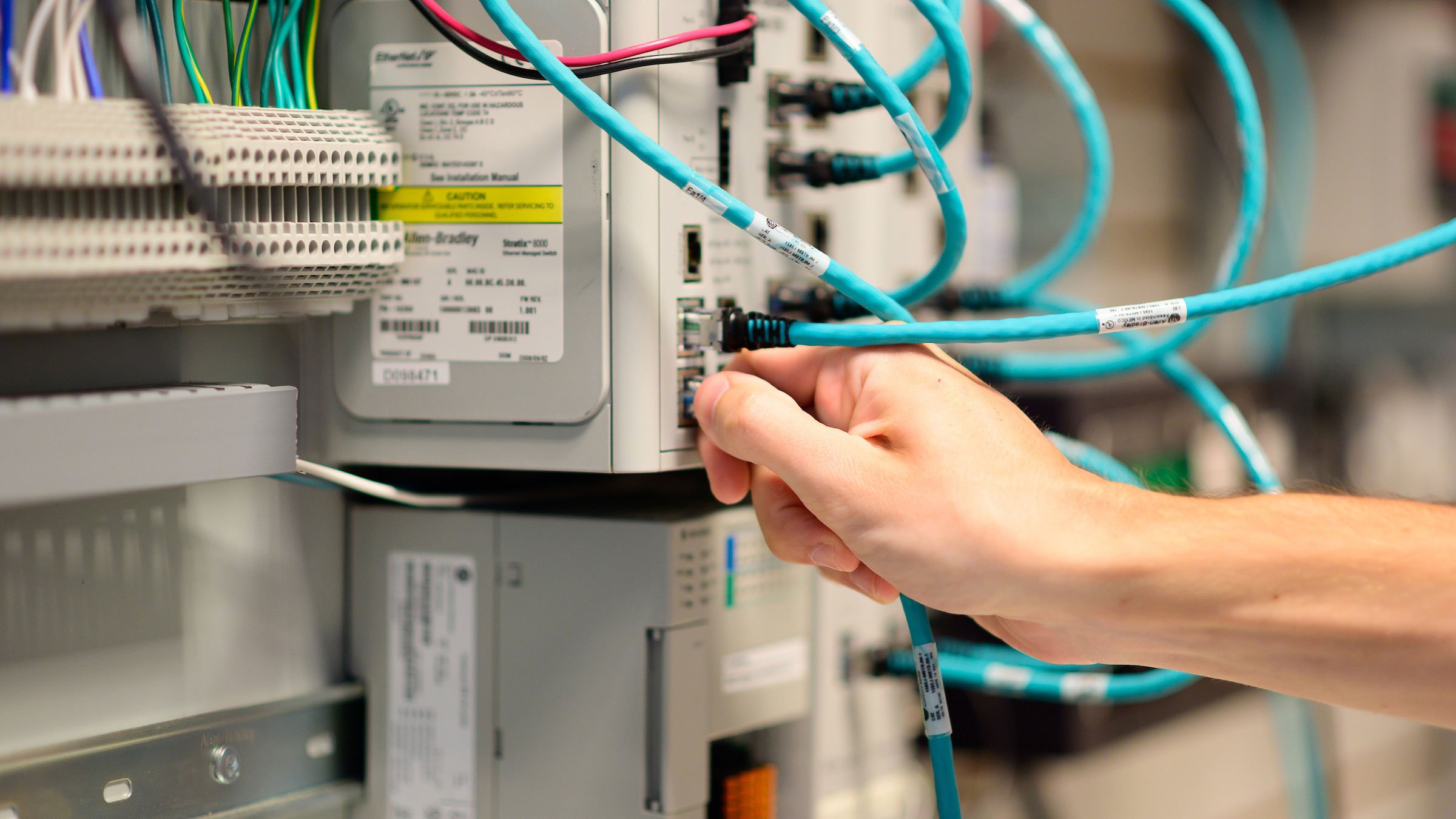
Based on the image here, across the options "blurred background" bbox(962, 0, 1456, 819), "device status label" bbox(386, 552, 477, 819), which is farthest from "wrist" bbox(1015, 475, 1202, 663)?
"blurred background" bbox(962, 0, 1456, 819)

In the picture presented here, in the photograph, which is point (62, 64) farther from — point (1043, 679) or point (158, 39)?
point (1043, 679)

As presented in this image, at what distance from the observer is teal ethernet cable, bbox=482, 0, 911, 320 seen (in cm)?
63

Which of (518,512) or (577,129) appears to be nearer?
(577,129)

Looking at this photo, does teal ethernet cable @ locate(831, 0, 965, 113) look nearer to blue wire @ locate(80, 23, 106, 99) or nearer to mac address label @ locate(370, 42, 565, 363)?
mac address label @ locate(370, 42, 565, 363)

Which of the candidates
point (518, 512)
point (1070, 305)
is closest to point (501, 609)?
point (518, 512)

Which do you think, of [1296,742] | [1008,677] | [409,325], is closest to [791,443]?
[409,325]

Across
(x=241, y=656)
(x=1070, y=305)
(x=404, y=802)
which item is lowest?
(x=404, y=802)

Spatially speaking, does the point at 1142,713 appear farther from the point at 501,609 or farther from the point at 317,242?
the point at 317,242

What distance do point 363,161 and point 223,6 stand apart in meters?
0.13

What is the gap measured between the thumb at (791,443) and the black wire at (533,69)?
0.66 feet

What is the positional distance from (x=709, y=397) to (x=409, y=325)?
213mm

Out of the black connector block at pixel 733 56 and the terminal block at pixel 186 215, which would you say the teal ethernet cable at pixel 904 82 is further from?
the terminal block at pixel 186 215

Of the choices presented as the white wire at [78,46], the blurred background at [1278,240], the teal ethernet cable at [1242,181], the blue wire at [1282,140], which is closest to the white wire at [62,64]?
the white wire at [78,46]

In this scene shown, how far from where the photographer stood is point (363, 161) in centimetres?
70
